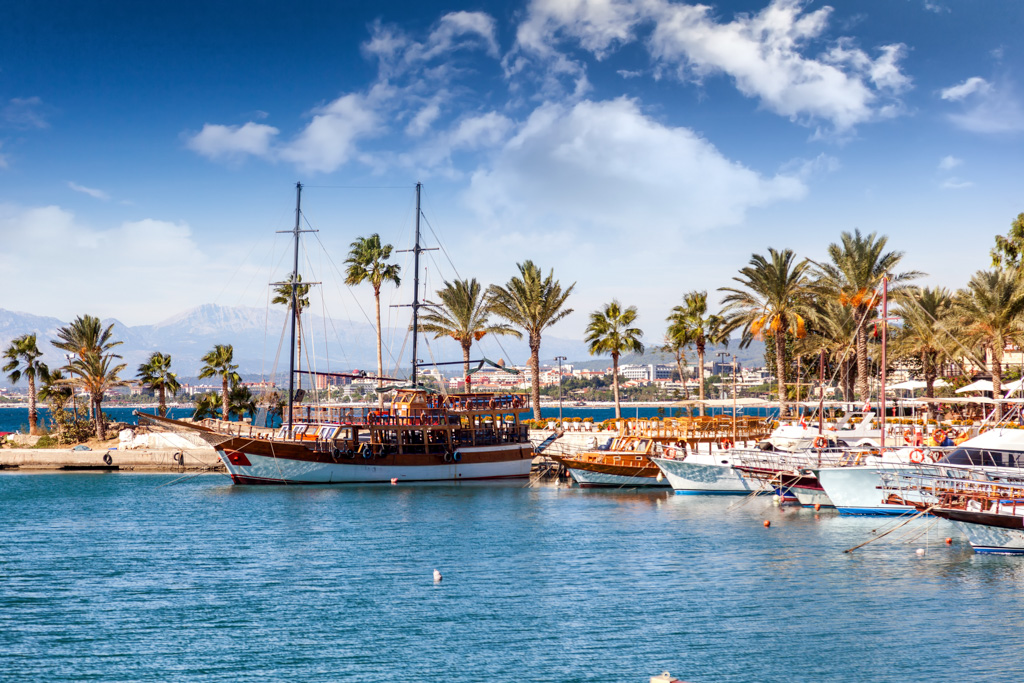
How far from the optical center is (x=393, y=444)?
53.9 metres

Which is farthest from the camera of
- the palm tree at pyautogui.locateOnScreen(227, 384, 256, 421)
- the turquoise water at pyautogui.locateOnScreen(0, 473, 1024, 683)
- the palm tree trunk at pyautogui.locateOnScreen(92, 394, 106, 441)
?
the palm tree at pyautogui.locateOnScreen(227, 384, 256, 421)

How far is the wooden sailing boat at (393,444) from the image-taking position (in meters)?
52.0

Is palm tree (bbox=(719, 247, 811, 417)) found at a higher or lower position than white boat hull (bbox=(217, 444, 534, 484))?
higher

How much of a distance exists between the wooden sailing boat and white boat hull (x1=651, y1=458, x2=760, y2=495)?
514 inches

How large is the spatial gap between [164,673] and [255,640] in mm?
2595

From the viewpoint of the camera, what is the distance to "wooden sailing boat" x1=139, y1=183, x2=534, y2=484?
52000 millimetres

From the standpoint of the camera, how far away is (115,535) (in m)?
34.7

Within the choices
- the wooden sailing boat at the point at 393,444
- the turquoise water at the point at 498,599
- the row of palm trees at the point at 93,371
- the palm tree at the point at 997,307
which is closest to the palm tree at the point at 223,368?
the row of palm trees at the point at 93,371

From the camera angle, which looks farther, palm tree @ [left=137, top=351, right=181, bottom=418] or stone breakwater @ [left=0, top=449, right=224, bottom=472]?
palm tree @ [left=137, top=351, right=181, bottom=418]

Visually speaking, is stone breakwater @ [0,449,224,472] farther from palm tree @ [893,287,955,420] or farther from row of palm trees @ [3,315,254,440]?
palm tree @ [893,287,955,420]

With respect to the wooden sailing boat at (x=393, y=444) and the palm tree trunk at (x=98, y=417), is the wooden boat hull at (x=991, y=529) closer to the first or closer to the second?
the wooden sailing boat at (x=393, y=444)

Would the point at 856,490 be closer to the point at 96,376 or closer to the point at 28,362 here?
the point at 96,376

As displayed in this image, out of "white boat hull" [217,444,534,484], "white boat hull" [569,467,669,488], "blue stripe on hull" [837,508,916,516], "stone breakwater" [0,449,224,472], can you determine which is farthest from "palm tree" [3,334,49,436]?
"blue stripe on hull" [837,508,916,516]

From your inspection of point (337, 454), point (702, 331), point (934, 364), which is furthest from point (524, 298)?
point (934, 364)
